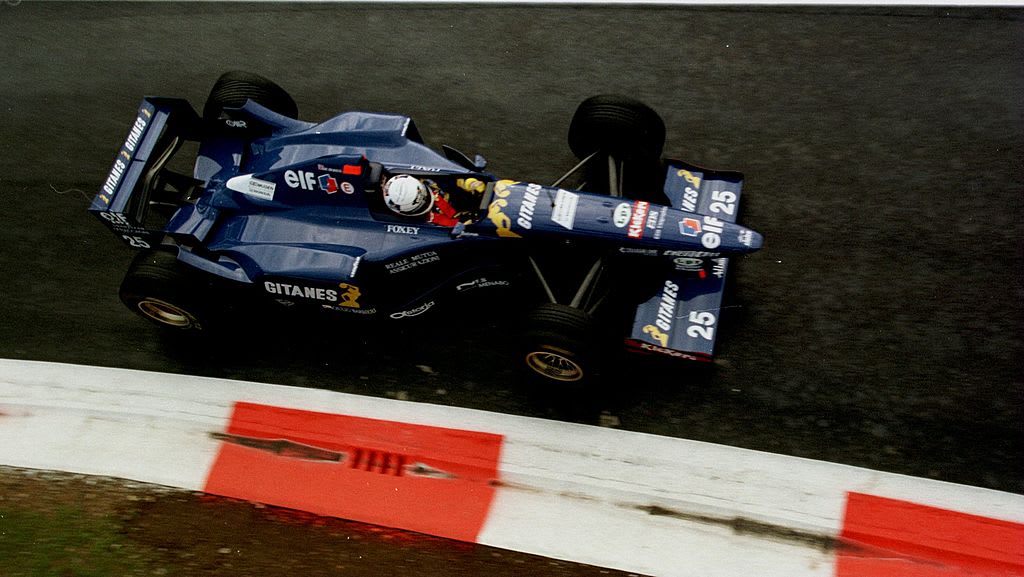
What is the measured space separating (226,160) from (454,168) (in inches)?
64.4

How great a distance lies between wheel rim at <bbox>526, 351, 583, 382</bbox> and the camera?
4484mm

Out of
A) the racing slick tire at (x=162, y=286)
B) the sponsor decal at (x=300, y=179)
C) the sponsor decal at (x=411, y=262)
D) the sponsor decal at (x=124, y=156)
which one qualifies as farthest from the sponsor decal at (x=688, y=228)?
the sponsor decal at (x=124, y=156)

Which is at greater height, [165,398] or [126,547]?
[165,398]

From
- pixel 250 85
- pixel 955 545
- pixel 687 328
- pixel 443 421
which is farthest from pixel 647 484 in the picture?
pixel 250 85

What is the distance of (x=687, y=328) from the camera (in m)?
4.59

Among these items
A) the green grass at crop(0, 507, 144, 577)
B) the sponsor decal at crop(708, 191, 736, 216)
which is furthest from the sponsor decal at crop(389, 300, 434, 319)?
the green grass at crop(0, 507, 144, 577)

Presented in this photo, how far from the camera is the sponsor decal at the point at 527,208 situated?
4.58m

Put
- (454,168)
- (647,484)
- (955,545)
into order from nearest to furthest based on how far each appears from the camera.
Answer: (955,545), (647,484), (454,168)

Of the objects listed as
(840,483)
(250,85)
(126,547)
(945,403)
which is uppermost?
(250,85)

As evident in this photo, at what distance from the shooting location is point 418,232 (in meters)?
4.69

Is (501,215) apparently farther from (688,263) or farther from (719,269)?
(719,269)

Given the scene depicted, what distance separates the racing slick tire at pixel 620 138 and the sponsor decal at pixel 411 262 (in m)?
1.31

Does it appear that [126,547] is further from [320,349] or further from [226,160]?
[226,160]

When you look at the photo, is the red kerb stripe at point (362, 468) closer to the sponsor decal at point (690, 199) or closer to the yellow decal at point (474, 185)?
the yellow decal at point (474, 185)
